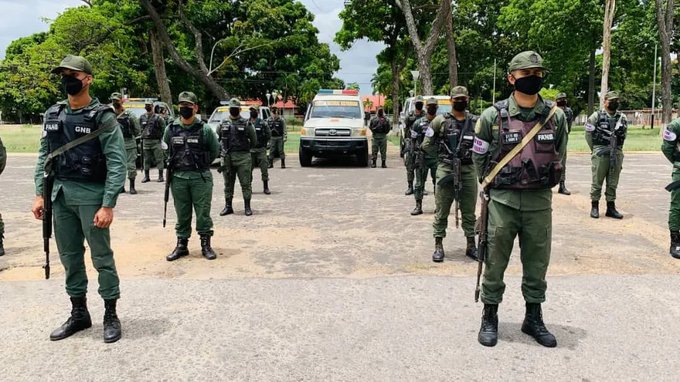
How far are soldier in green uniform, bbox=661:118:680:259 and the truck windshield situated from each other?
1094cm

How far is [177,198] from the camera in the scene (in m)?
6.58

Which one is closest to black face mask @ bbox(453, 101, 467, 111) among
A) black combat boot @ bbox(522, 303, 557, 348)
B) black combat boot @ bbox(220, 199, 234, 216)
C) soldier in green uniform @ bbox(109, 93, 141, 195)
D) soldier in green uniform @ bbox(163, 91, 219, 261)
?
black combat boot @ bbox(522, 303, 557, 348)

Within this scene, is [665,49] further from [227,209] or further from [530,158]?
[530,158]

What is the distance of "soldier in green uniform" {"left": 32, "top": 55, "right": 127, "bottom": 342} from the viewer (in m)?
4.04

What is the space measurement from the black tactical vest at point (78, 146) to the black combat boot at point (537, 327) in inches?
131

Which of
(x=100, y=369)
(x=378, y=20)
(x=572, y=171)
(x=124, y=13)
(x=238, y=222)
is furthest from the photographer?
(x=378, y=20)

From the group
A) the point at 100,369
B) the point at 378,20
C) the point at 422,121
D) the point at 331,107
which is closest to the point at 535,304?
the point at 100,369

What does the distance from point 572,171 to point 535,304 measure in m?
12.5

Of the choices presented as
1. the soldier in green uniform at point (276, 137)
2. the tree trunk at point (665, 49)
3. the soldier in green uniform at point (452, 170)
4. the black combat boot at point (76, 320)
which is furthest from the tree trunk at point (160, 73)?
the tree trunk at point (665, 49)

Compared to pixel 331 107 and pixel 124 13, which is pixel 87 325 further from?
pixel 124 13

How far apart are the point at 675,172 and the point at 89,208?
625cm

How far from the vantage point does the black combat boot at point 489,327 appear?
156 inches

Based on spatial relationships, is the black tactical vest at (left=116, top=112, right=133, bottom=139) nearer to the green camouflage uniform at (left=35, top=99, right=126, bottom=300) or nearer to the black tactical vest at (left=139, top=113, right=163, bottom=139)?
the black tactical vest at (left=139, top=113, right=163, bottom=139)

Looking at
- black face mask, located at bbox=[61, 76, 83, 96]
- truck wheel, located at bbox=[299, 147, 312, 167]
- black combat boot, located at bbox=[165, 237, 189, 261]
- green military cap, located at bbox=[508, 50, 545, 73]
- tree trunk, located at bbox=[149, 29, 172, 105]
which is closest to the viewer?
green military cap, located at bbox=[508, 50, 545, 73]
